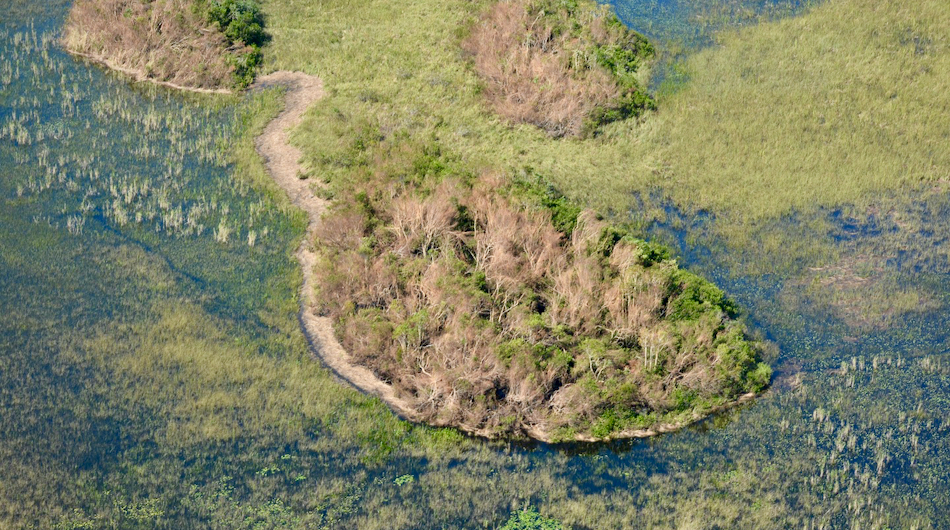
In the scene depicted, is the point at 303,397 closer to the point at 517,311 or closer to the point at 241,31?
the point at 517,311

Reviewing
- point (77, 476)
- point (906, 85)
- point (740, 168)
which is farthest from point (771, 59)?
point (77, 476)

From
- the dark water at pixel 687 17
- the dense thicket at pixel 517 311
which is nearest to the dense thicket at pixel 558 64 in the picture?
the dark water at pixel 687 17

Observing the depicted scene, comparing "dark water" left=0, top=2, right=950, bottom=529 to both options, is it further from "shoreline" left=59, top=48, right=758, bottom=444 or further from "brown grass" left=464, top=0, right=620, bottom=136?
"brown grass" left=464, top=0, right=620, bottom=136

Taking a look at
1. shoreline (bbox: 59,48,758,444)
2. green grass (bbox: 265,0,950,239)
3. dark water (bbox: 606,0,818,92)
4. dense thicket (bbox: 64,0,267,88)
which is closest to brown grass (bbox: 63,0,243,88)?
dense thicket (bbox: 64,0,267,88)

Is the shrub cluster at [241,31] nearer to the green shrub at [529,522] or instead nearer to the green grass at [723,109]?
the green grass at [723,109]

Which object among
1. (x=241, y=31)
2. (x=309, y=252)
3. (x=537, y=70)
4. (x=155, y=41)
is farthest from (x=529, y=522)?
(x=155, y=41)
